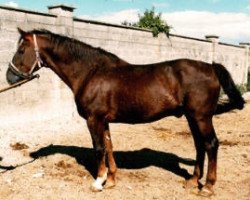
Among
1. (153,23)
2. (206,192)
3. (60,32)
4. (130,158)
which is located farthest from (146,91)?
(153,23)

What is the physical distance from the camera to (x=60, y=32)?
10.9 meters

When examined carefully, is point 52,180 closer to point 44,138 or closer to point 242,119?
point 44,138

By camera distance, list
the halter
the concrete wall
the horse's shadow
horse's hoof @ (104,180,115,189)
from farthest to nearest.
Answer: the concrete wall
the horse's shadow
horse's hoof @ (104,180,115,189)
the halter

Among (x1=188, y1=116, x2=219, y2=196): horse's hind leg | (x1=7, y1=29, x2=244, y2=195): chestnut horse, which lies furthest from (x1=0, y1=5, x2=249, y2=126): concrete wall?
(x1=188, y1=116, x2=219, y2=196): horse's hind leg

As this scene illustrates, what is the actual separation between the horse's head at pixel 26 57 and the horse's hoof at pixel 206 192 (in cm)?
317

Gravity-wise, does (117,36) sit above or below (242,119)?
above

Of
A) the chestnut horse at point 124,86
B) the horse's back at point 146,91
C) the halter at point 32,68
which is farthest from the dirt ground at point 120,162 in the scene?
the halter at point 32,68

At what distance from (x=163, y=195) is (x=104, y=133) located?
4.38ft

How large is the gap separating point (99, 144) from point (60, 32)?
6.01 metres

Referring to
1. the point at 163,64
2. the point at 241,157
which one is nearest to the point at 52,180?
the point at 163,64

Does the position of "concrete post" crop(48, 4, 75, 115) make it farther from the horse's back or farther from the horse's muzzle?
the horse's back

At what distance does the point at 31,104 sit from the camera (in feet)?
33.8

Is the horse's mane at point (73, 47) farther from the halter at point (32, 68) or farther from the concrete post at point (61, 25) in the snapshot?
the concrete post at point (61, 25)

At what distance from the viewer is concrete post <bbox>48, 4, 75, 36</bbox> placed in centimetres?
1095
